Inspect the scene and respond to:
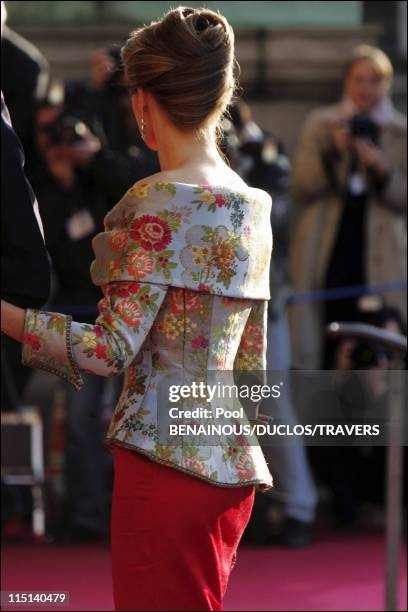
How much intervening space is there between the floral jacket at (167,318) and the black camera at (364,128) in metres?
3.19

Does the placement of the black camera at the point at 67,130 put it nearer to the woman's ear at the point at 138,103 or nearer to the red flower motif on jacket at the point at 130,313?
the woman's ear at the point at 138,103

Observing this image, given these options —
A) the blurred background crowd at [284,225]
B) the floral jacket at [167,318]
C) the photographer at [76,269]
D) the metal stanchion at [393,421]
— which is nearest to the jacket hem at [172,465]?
the floral jacket at [167,318]

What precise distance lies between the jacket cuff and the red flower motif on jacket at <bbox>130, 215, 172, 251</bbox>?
18cm

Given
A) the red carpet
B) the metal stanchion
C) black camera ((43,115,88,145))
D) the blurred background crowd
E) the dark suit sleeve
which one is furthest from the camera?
black camera ((43,115,88,145))

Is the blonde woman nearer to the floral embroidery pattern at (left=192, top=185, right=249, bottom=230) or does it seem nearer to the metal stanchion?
the floral embroidery pattern at (left=192, top=185, right=249, bottom=230)

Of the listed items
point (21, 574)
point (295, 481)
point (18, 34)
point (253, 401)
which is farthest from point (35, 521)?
point (253, 401)

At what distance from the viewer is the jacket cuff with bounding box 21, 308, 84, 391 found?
2.38 m

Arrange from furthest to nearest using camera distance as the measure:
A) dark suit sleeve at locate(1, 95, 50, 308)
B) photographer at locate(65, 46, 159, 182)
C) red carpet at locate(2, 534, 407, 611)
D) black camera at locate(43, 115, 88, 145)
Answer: black camera at locate(43, 115, 88, 145), photographer at locate(65, 46, 159, 182), red carpet at locate(2, 534, 407, 611), dark suit sleeve at locate(1, 95, 50, 308)

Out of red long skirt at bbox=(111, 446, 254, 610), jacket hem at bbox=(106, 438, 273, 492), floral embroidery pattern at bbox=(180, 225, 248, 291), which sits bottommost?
red long skirt at bbox=(111, 446, 254, 610)

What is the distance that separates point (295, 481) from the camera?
5.74 m

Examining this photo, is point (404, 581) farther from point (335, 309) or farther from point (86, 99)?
point (86, 99)

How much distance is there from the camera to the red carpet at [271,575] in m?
4.83

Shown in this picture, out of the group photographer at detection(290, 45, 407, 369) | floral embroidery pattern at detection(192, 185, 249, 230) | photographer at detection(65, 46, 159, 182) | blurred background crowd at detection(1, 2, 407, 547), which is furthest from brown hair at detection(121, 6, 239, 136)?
photographer at detection(290, 45, 407, 369)

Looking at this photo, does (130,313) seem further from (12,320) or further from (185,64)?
(185,64)
